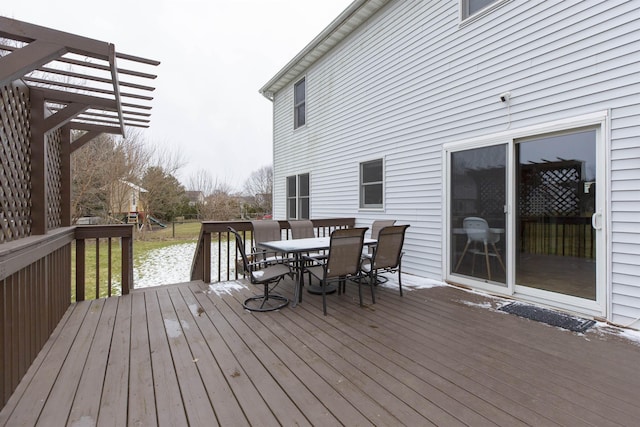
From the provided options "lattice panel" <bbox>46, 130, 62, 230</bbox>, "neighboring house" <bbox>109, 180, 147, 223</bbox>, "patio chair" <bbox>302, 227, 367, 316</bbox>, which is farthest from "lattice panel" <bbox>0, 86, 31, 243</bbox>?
"neighboring house" <bbox>109, 180, 147, 223</bbox>

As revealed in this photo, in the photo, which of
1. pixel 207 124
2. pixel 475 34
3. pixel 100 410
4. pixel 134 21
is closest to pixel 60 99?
pixel 100 410

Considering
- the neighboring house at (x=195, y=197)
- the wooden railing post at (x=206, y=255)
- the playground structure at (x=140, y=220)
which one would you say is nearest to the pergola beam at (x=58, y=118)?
the wooden railing post at (x=206, y=255)

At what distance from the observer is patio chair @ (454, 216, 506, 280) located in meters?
3.90

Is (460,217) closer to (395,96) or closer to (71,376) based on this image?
(395,96)

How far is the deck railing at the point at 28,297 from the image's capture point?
1.84m

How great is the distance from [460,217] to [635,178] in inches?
71.2

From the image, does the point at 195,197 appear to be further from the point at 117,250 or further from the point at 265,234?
the point at 265,234

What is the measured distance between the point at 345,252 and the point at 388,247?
70cm

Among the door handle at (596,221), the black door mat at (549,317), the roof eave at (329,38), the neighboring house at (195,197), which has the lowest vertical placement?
the black door mat at (549,317)

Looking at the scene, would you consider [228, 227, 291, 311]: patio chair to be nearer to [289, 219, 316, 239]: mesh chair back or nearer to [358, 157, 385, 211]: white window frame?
[289, 219, 316, 239]: mesh chair back

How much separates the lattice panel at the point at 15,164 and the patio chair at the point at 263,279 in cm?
178

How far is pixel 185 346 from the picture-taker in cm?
253

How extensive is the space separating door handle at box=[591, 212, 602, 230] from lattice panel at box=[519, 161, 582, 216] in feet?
0.52

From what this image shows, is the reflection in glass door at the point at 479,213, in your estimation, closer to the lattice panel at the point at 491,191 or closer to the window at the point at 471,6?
the lattice panel at the point at 491,191
